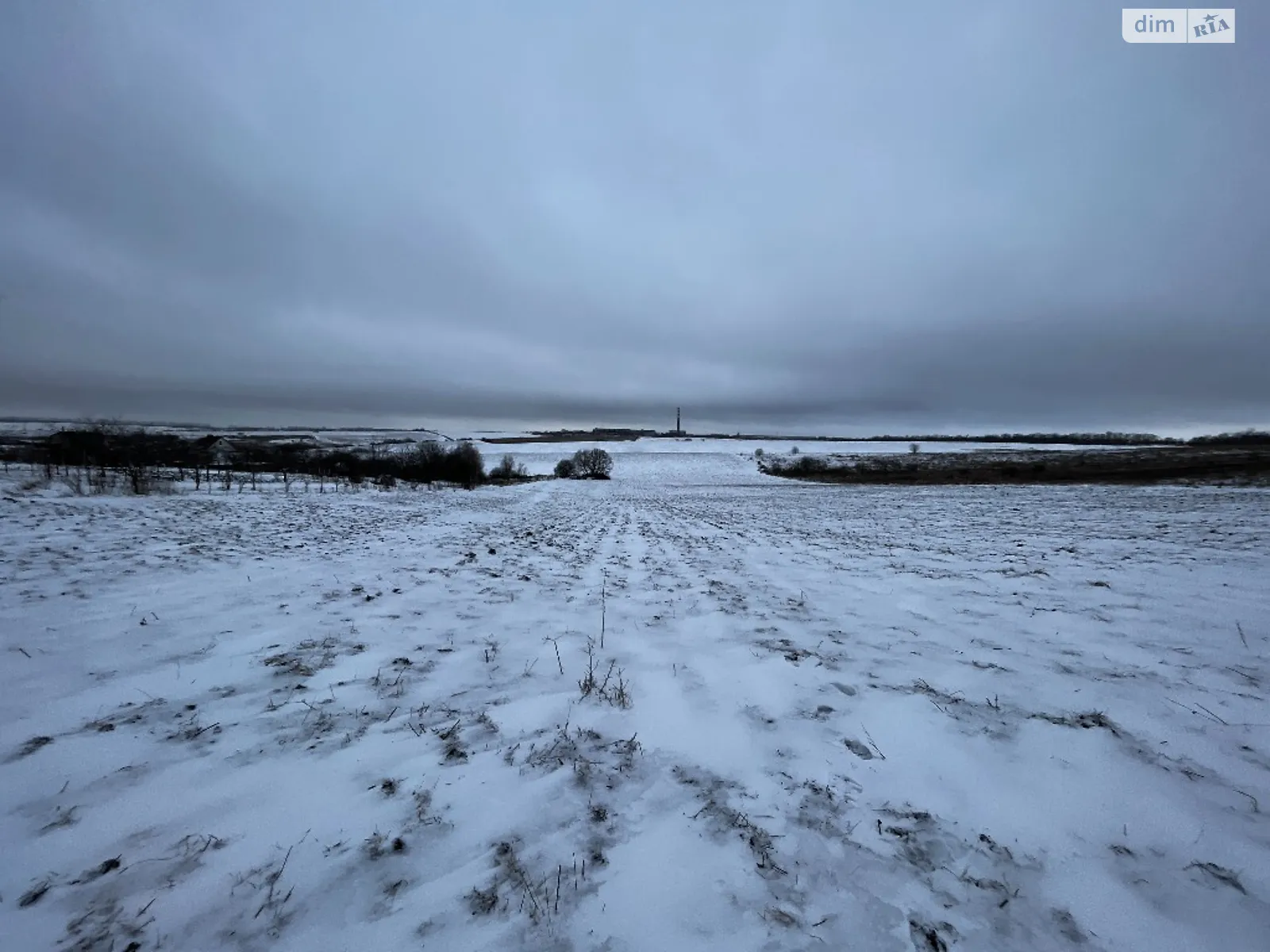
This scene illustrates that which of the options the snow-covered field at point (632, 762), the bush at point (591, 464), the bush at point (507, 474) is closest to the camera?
the snow-covered field at point (632, 762)

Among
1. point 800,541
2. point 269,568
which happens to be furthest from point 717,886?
point 800,541

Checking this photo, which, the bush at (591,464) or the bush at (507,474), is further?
the bush at (591,464)

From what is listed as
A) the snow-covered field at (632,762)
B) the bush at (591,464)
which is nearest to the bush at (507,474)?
the bush at (591,464)

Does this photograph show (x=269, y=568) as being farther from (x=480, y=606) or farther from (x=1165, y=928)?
(x=1165, y=928)

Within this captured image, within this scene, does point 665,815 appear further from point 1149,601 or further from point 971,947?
point 1149,601

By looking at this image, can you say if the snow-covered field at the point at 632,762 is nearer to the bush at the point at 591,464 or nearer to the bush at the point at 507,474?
the bush at the point at 507,474

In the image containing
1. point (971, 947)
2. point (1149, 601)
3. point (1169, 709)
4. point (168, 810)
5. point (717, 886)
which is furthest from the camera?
point (1149, 601)

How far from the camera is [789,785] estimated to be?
2.80 m

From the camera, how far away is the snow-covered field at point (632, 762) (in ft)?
6.55

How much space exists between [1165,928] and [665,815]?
80.7 inches

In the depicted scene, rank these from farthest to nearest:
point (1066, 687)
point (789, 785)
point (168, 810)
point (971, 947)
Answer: point (1066, 687) → point (789, 785) → point (168, 810) → point (971, 947)

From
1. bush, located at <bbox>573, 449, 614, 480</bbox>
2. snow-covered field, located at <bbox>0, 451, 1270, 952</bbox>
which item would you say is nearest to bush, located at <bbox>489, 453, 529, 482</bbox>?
bush, located at <bbox>573, 449, 614, 480</bbox>

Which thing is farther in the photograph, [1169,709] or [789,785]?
[1169,709]

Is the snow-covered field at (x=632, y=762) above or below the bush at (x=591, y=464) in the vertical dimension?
below
